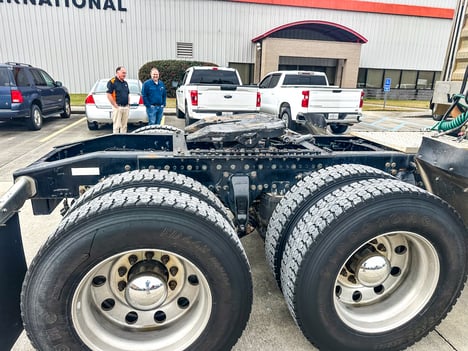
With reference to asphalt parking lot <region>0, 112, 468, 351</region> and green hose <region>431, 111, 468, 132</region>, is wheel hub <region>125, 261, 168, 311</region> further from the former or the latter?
green hose <region>431, 111, 468, 132</region>

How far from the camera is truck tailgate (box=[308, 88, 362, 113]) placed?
29.7 ft

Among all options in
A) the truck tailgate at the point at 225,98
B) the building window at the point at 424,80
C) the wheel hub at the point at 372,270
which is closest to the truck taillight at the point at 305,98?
the truck tailgate at the point at 225,98

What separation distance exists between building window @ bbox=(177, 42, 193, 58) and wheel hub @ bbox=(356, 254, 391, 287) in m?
20.7

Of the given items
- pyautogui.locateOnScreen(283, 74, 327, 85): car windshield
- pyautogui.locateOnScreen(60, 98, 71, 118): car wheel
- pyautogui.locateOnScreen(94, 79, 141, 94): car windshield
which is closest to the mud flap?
pyautogui.locateOnScreen(94, 79, 141, 94): car windshield

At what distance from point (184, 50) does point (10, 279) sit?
20.7 meters

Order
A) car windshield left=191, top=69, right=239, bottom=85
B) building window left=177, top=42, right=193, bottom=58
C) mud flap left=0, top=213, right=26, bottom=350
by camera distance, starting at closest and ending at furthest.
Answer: mud flap left=0, top=213, right=26, bottom=350 < car windshield left=191, top=69, right=239, bottom=85 < building window left=177, top=42, right=193, bottom=58

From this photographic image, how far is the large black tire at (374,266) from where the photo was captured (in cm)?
197

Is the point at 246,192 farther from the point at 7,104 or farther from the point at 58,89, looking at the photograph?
the point at 58,89

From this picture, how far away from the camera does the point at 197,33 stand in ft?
68.3

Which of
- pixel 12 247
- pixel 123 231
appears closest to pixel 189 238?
pixel 123 231

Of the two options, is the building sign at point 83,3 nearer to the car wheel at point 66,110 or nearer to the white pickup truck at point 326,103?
the car wheel at point 66,110

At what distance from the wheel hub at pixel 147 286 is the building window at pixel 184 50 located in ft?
67.6

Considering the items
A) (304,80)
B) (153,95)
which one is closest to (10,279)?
(153,95)

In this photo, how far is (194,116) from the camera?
8820mm
